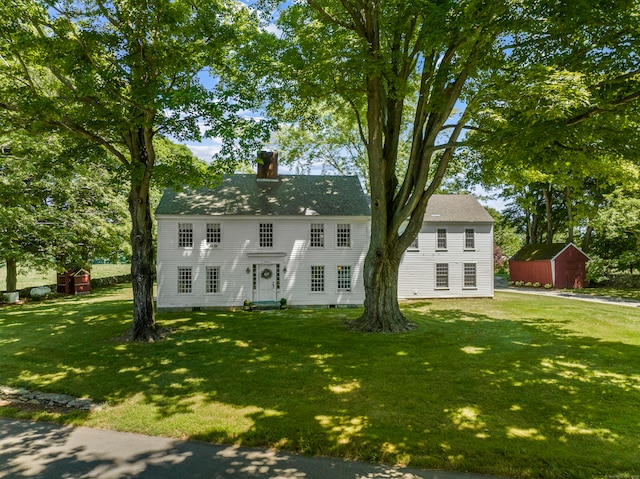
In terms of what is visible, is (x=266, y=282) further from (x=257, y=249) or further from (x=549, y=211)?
(x=549, y=211)

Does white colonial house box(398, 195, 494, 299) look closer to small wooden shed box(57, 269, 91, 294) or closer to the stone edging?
the stone edging

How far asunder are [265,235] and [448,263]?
525 inches

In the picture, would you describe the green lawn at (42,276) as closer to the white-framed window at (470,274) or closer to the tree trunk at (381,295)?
the tree trunk at (381,295)

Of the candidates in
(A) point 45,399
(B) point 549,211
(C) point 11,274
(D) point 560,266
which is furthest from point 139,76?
(B) point 549,211

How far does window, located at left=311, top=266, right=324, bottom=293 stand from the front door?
95.1 inches

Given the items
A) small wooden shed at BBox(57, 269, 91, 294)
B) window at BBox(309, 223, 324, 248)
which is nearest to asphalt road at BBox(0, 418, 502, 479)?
window at BBox(309, 223, 324, 248)

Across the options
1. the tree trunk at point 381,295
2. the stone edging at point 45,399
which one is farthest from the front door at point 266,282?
the stone edging at point 45,399

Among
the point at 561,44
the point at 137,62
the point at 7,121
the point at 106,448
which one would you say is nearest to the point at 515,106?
the point at 561,44

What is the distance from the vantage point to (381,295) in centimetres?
1652

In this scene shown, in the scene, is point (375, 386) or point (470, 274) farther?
point (470, 274)

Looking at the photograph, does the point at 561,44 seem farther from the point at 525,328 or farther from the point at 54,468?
the point at 54,468

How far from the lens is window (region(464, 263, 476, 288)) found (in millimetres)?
27781

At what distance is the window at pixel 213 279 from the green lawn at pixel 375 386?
4808 mm

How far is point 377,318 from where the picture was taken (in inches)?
643
